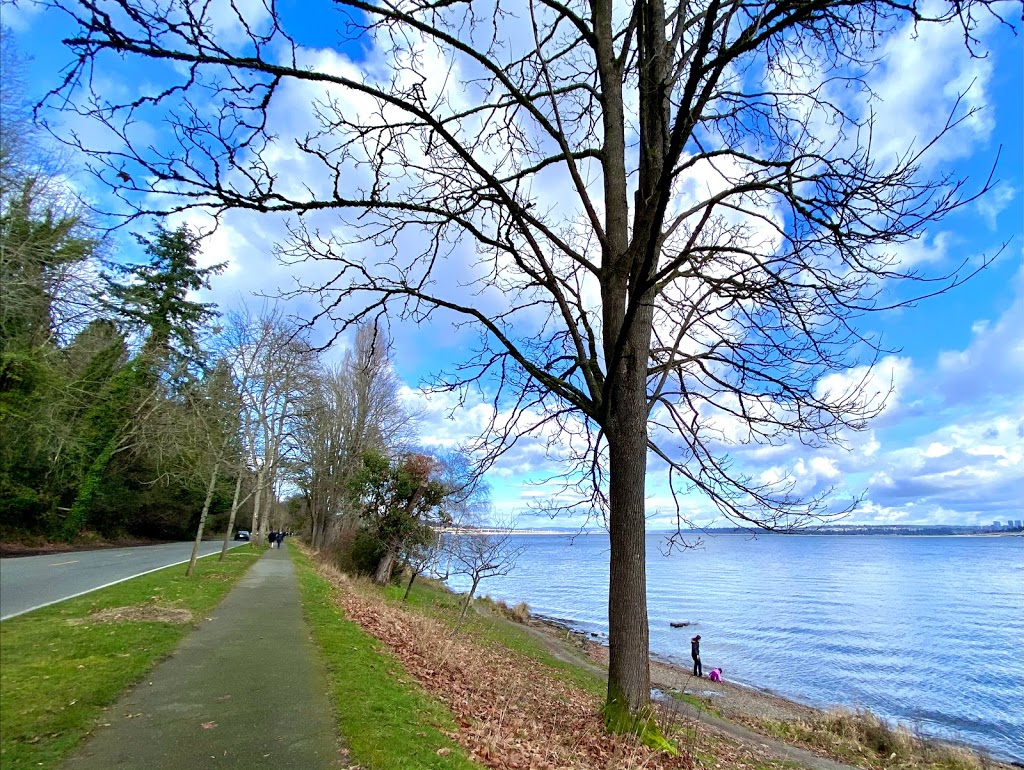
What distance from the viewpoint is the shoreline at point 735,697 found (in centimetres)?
1550

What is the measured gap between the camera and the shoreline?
50.9ft

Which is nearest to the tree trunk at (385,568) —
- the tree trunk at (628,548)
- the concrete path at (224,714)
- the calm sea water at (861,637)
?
the calm sea water at (861,637)

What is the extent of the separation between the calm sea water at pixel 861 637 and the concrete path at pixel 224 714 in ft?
12.7

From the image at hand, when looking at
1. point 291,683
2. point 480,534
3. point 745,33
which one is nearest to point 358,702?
point 291,683

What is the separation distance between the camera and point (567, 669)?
54.7ft

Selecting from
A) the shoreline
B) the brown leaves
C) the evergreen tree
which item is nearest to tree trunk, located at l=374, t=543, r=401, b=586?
the brown leaves

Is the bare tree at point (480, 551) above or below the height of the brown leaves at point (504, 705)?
above

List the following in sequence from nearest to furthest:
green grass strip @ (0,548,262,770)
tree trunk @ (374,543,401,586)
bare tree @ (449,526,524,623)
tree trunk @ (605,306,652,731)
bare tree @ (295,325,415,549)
→ green grass strip @ (0,548,262,770)
tree trunk @ (605,306,652,731)
bare tree @ (449,526,524,623)
tree trunk @ (374,543,401,586)
bare tree @ (295,325,415,549)

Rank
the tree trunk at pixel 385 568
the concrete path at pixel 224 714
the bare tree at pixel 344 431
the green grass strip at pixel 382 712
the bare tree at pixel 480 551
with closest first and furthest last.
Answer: the concrete path at pixel 224 714 → the green grass strip at pixel 382 712 → the bare tree at pixel 480 551 → the tree trunk at pixel 385 568 → the bare tree at pixel 344 431

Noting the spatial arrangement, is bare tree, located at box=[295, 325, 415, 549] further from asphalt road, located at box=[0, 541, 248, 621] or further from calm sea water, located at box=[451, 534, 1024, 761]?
asphalt road, located at box=[0, 541, 248, 621]

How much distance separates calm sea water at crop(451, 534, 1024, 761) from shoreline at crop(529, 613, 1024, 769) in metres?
0.96

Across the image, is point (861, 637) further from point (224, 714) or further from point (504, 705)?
point (224, 714)

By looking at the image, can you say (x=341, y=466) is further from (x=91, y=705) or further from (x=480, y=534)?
(x=91, y=705)

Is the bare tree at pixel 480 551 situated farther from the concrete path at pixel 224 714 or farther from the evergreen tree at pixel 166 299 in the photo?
the evergreen tree at pixel 166 299
